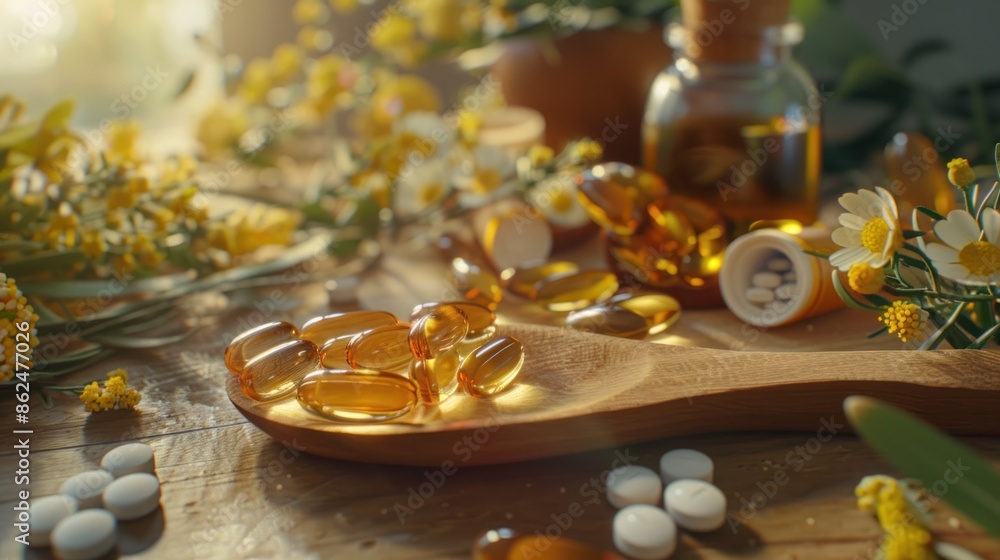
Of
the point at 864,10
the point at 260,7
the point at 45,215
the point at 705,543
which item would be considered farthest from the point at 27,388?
the point at 864,10

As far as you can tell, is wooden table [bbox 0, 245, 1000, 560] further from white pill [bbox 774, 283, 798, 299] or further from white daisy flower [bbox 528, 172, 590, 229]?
white daisy flower [bbox 528, 172, 590, 229]

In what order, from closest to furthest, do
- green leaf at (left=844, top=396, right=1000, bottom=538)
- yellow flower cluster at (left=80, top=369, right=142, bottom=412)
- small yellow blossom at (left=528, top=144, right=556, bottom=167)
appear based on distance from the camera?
1. green leaf at (left=844, top=396, right=1000, bottom=538)
2. yellow flower cluster at (left=80, top=369, right=142, bottom=412)
3. small yellow blossom at (left=528, top=144, right=556, bottom=167)

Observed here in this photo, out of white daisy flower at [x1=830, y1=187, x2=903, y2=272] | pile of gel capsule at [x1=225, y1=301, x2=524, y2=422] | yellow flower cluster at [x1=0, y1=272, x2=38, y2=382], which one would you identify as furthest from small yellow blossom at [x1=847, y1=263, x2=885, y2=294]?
yellow flower cluster at [x1=0, y1=272, x2=38, y2=382]

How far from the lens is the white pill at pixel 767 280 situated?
2.18 feet

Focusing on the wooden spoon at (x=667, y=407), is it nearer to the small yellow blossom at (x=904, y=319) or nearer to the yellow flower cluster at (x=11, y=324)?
the small yellow blossom at (x=904, y=319)

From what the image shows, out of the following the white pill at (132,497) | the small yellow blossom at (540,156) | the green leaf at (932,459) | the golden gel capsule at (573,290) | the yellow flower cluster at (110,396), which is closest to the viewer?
the green leaf at (932,459)

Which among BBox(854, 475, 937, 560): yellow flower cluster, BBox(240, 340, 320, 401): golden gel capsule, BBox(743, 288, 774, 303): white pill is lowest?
BBox(854, 475, 937, 560): yellow flower cluster

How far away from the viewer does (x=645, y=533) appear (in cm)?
42

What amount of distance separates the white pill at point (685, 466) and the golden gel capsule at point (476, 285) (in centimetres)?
27

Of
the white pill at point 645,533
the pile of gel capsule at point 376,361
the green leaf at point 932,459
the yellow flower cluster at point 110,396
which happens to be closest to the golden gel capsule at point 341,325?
the pile of gel capsule at point 376,361

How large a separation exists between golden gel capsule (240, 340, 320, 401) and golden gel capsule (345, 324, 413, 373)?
1.2 inches

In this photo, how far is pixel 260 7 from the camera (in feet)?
4.24

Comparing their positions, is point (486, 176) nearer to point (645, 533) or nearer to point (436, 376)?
point (436, 376)

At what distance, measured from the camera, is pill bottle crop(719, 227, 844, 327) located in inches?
24.8
